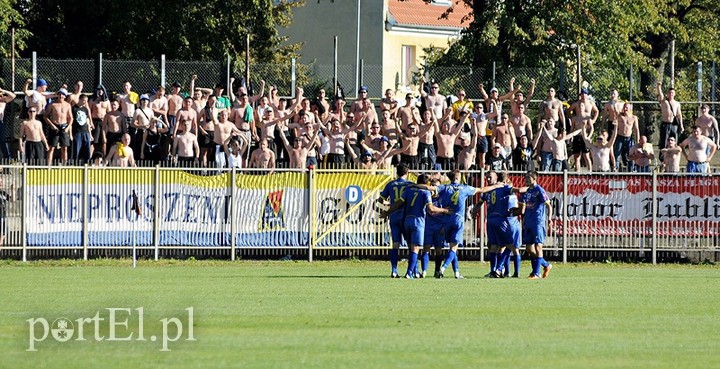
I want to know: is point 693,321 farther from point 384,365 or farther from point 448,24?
point 448,24

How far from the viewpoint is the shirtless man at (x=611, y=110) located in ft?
101

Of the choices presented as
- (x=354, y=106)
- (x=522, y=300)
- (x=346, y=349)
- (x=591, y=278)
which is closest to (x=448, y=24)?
(x=354, y=106)

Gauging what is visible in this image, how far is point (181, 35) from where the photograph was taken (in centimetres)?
4434

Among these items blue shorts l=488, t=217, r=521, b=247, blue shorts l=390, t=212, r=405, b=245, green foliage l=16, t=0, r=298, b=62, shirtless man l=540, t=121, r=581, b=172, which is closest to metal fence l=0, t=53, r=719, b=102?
shirtless man l=540, t=121, r=581, b=172

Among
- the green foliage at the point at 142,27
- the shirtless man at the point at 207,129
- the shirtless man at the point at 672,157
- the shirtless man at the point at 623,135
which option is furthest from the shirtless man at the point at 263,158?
the green foliage at the point at 142,27

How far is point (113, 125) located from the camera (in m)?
28.9

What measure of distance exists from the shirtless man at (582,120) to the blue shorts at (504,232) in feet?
26.8

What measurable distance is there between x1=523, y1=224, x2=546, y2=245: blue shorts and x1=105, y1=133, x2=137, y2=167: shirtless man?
358 inches

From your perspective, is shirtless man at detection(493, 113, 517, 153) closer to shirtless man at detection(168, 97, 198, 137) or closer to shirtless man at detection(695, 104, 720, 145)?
shirtless man at detection(695, 104, 720, 145)

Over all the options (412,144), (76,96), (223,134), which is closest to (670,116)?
(412,144)

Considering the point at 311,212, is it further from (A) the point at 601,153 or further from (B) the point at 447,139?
(A) the point at 601,153

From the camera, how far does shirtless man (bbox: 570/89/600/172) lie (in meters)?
30.5

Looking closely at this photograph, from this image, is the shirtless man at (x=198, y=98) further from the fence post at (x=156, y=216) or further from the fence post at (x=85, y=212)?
the fence post at (x=85, y=212)

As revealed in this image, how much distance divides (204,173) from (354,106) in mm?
4465
